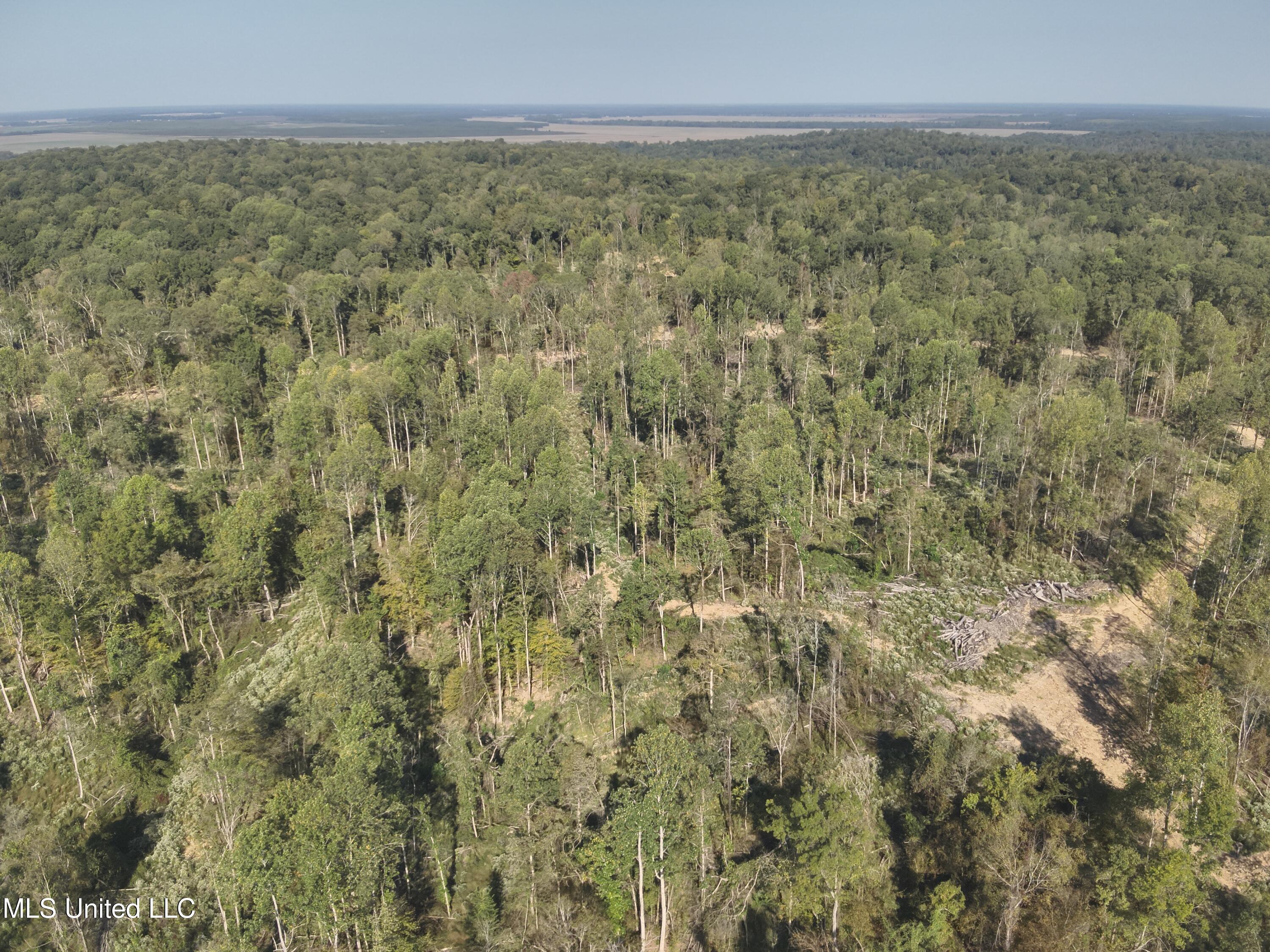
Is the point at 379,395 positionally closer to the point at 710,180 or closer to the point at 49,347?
the point at 49,347

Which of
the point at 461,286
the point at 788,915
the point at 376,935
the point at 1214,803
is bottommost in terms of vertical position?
the point at 788,915

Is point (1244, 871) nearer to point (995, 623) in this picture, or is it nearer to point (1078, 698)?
point (1078, 698)

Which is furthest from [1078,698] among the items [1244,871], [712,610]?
[712,610]

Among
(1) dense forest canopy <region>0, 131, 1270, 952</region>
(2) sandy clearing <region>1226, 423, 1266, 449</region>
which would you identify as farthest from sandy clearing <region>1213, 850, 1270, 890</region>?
(2) sandy clearing <region>1226, 423, 1266, 449</region>

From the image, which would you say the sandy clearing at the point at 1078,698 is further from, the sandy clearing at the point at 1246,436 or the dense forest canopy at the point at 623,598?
the sandy clearing at the point at 1246,436

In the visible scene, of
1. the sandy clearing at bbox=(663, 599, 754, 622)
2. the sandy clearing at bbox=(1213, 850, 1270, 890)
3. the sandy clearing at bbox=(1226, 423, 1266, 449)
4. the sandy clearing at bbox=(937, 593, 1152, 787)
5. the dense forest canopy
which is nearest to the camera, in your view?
the dense forest canopy

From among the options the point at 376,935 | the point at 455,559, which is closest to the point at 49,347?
the point at 455,559

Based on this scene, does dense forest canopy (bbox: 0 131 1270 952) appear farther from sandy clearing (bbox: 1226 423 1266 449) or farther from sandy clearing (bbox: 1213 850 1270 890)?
→ sandy clearing (bbox: 1226 423 1266 449)
